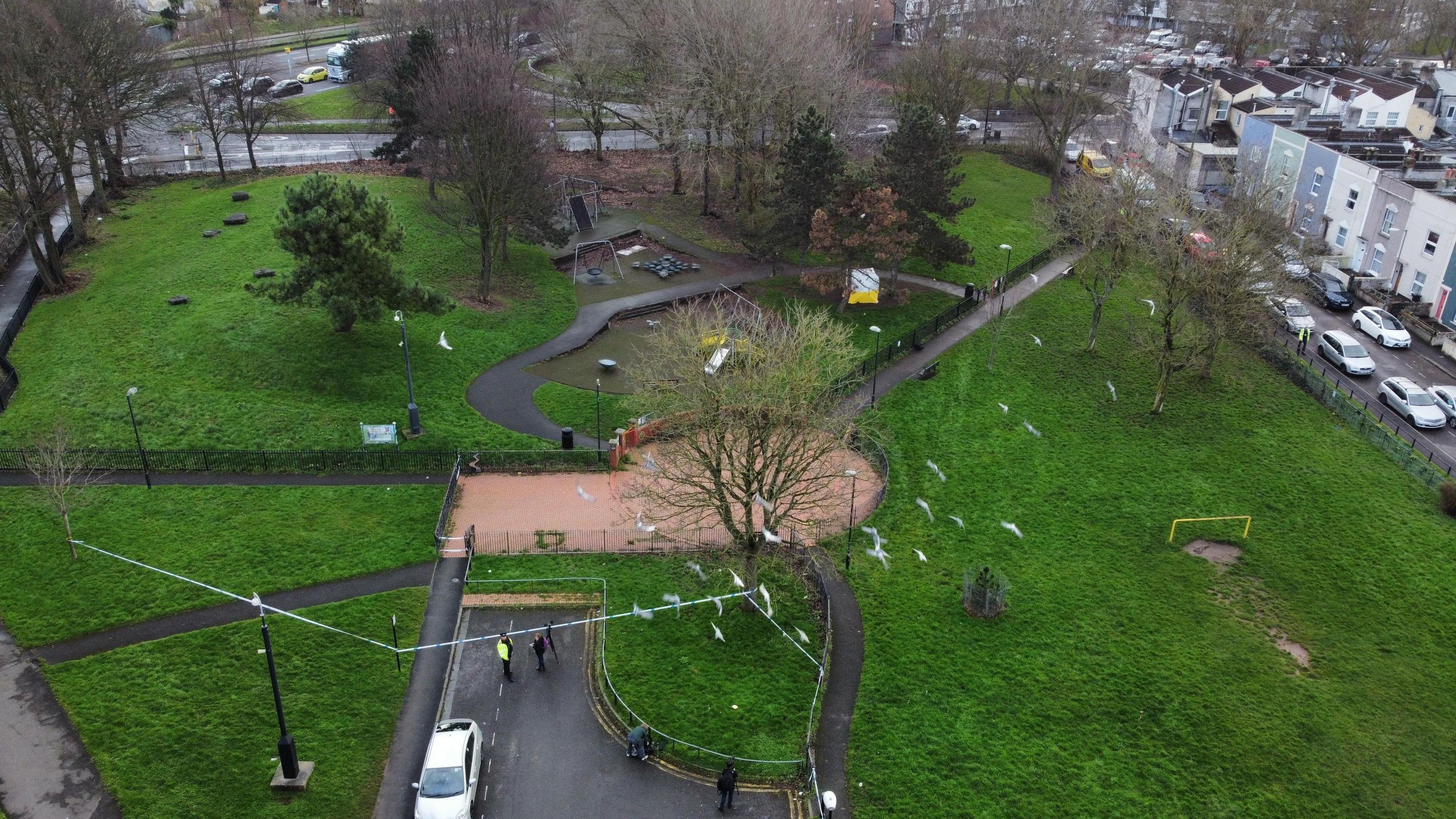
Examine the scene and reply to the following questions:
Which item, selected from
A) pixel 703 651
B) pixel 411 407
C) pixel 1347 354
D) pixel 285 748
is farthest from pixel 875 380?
pixel 285 748

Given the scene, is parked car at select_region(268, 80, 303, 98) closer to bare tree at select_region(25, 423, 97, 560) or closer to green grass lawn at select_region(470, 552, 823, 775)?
bare tree at select_region(25, 423, 97, 560)

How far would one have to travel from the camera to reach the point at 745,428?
29875mm

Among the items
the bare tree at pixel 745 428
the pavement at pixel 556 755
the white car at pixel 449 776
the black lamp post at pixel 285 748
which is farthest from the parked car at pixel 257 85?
the white car at pixel 449 776

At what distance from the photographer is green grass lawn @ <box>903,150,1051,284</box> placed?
58625 mm

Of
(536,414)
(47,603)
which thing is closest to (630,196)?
(536,414)

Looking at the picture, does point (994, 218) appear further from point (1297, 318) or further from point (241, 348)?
point (241, 348)

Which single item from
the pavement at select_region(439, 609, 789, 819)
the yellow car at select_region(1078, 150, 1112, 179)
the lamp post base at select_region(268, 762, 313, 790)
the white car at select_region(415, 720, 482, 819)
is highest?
the yellow car at select_region(1078, 150, 1112, 179)

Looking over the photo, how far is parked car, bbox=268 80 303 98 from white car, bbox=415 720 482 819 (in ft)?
242

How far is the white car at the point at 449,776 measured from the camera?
23547 millimetres

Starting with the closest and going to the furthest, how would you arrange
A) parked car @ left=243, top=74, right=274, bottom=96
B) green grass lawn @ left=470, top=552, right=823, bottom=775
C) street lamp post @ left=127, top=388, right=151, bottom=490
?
green grass lawn @ left=470, top=552, right=823, bottom=775 → street lamp post @ left=127, top=388, right=151, bottom=490 → parked car @ left=243, top=74, right=274, bottom=96

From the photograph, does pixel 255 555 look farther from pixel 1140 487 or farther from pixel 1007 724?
pixel 1140 487

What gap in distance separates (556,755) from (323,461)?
53.6 feet

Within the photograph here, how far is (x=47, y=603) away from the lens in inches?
1169

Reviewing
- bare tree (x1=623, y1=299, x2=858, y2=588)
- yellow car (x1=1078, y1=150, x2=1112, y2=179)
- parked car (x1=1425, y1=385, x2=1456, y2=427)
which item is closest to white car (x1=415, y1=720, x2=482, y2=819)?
bare tree (x1=623, y1=299, x2=858, y2=588)
